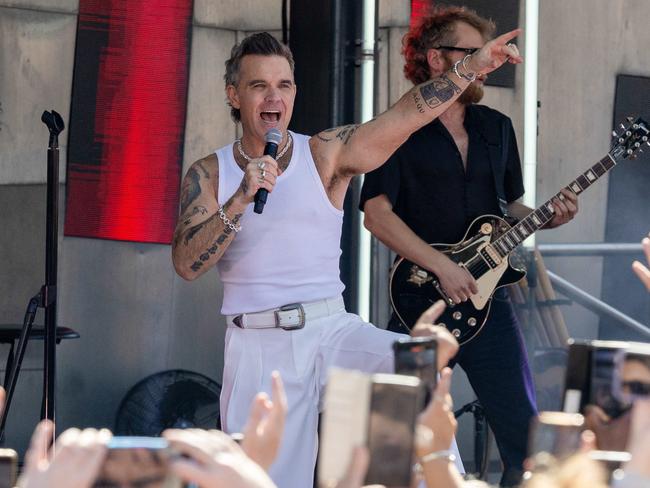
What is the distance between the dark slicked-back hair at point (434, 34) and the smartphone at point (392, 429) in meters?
2.94

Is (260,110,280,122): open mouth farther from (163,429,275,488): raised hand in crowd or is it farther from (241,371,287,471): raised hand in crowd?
(163,429,275,488): raised hand in crowd

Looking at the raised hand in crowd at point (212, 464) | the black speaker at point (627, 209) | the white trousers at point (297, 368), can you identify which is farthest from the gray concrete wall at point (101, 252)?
the raised hand in crowd at point (212, 464)

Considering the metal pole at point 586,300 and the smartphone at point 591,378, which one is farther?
the metal pole at point 586,300

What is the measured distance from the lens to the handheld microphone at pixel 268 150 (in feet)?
11.8

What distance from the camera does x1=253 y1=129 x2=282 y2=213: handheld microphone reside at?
3.61 m

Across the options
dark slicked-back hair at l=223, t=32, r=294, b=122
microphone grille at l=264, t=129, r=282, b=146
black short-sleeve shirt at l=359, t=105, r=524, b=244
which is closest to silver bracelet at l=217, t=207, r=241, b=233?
microphone grille at l=264, t=129, r=282, b=146

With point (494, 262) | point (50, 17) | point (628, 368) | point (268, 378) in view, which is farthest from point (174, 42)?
point (628, 368)

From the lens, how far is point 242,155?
414cm

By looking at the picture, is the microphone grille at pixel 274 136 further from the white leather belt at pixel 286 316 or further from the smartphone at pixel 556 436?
the smartphone at pixel 556 436

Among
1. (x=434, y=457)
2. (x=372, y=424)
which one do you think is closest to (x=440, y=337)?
(x=434, y=457)

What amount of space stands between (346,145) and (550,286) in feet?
7.38

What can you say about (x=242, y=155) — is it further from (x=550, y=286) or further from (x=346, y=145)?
(x=550, y=286)

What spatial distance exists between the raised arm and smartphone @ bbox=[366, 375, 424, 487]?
230 centimetres

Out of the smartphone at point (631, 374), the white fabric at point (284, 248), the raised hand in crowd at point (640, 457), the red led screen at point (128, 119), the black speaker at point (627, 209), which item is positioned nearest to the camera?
the raised hand in crowd at point (640, 457)
